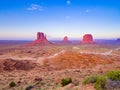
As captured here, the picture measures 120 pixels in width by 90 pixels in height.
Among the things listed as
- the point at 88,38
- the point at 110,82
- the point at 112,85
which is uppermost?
the point at 88,38

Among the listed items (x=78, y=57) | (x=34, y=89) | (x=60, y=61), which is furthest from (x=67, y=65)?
(x=34, y=89)

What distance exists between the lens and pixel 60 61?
5984 centimetres

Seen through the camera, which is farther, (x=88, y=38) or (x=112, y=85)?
(x=88, y=38)

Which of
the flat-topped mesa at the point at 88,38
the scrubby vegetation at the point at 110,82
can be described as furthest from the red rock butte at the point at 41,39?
the scrubby vegetation at the point at 110,82

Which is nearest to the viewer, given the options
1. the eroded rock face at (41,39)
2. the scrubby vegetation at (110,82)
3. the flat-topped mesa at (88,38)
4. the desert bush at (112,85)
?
the desert bush at (112,85)

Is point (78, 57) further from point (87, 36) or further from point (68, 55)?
point (87, 36)

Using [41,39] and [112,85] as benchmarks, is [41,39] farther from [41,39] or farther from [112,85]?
[112,85]

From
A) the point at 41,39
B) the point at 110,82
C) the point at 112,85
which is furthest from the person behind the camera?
the point at 41,39

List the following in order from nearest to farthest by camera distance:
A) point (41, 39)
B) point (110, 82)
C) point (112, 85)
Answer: point (112, 85)
point (110, 82)
point (41, 39)

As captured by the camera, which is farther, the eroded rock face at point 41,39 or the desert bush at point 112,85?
the eroded rock face at point 41,39

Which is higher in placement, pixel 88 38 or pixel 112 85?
pixel 88 38

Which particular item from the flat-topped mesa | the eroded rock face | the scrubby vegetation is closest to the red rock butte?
the eroded rock face

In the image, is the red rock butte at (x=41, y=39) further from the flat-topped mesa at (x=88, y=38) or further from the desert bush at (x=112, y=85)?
the desert bush at (x=112, y=85)

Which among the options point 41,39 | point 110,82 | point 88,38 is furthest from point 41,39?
point 110,82
